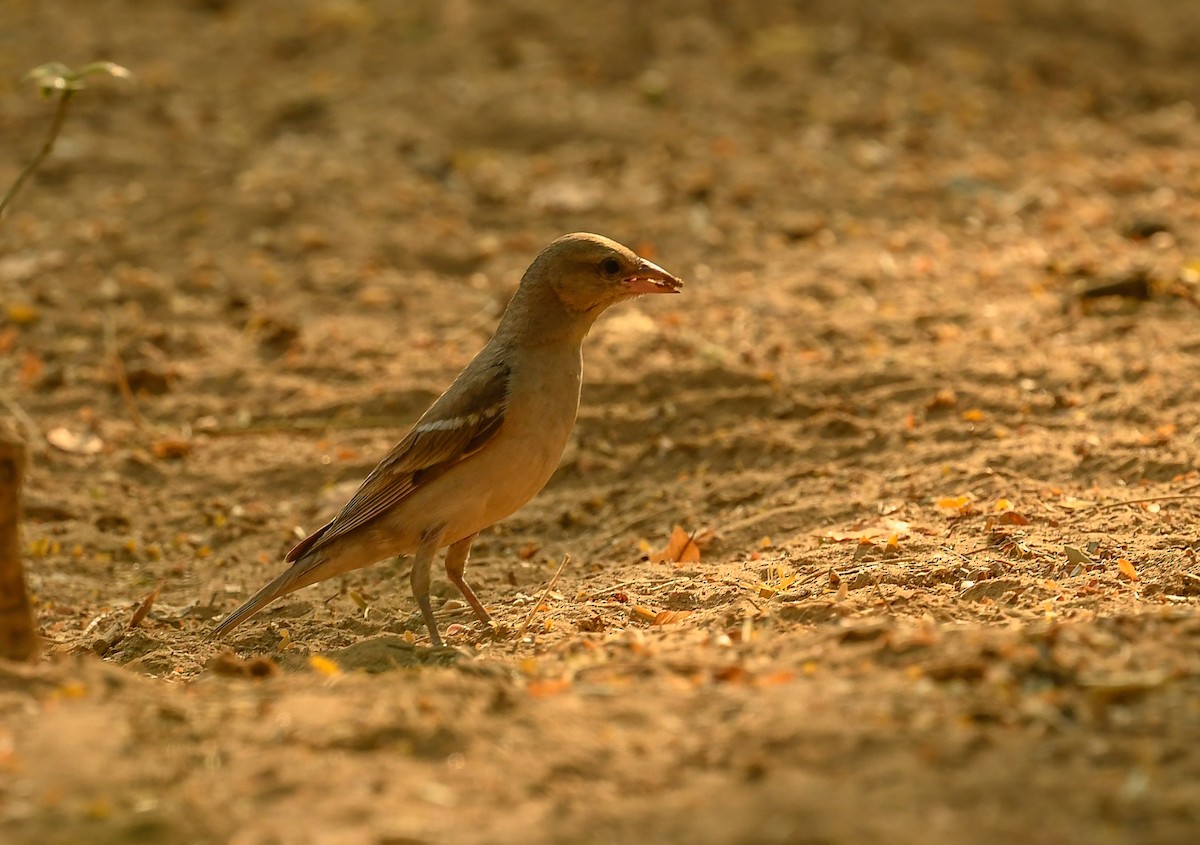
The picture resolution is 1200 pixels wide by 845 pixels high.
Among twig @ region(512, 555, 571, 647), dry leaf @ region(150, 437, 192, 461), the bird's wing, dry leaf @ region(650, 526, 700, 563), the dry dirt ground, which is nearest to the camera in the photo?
the dry dirt ground

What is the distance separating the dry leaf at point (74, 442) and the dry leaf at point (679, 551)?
3.63 meters

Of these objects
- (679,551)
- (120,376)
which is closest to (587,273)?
(679,551)

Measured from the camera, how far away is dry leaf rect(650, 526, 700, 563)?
6.44 metres

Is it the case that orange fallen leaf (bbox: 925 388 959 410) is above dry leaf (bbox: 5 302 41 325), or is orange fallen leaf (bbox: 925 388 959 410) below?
below

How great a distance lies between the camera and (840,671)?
421cm

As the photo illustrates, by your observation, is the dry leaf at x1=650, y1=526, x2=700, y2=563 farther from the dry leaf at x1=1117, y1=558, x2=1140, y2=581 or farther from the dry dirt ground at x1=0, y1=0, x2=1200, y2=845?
the dry leaf at x1=1117, y1=558, x2=1140, y2=581

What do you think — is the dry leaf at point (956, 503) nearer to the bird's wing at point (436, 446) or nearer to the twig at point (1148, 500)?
the twig at point (1148, 500)

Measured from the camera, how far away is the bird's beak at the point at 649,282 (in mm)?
6289


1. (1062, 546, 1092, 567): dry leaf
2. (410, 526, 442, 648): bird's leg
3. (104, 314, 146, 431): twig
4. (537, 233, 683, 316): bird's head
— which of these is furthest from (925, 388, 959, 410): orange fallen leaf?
(104, 314, 146, 431): twig

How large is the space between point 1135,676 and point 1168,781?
0.55 m

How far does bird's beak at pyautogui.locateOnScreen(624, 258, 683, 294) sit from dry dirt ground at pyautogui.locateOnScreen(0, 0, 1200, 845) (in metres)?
1.19

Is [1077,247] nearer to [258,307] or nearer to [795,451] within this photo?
[795,451]

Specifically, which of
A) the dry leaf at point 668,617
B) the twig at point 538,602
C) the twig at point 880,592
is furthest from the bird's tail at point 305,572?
the twig at point 880,592

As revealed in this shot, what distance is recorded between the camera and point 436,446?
6.06 metres
